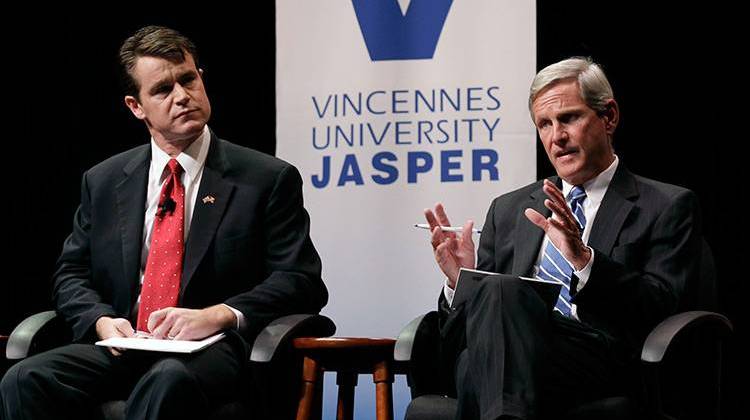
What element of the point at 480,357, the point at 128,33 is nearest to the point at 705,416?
the point at 480,357

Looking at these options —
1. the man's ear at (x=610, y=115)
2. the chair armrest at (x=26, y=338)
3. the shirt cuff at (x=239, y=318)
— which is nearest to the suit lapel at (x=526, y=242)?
the man's ear at (x=610, y=115)

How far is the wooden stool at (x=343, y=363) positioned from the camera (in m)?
3.22

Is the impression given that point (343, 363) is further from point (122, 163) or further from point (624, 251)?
point (122, 163)

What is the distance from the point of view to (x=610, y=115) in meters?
3.59

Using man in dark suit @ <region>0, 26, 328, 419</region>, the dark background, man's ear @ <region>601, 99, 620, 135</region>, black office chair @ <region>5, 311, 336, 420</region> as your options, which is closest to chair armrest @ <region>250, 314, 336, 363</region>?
black office chair @ <region>5, 311, 336, 420</region>

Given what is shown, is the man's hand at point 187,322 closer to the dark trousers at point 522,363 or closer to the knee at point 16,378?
the knee at point 16,378

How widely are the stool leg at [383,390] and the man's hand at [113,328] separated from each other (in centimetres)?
76

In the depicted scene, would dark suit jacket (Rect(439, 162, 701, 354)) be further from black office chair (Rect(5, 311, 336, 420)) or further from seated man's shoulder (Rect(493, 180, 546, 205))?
black office chair (Rect(5, 311, 336, 420))

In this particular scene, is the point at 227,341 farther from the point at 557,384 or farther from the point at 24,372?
the point at 557,384

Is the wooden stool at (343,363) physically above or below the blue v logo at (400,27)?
below

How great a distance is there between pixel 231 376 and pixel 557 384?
950 mm

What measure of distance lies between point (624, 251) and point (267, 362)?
1.09 metres

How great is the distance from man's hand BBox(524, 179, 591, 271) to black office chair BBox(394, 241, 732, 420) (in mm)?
277

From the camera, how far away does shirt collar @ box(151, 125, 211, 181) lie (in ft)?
12.3
